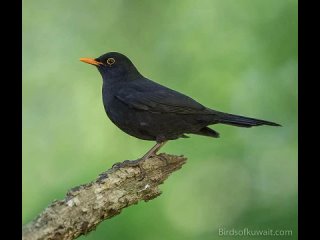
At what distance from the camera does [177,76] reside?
28.0 ft

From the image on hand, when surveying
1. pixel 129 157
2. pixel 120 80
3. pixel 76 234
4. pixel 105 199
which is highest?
pixel 120 80

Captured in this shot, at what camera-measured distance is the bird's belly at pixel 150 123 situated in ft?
22.0

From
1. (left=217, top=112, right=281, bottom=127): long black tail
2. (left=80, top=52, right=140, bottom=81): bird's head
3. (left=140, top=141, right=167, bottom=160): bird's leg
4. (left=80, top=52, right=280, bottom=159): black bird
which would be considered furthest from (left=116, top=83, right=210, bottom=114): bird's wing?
(left=80, top=52, right=140, bottom=81): bird's head

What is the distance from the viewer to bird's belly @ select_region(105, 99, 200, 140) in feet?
22.0

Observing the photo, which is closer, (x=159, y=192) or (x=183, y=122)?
(x=159, y=192)

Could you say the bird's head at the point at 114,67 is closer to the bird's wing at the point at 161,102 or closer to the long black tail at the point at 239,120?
the bird's wing at the point at 161,102

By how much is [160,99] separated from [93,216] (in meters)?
2.14

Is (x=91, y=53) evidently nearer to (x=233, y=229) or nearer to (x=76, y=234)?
(x=233, y=229)

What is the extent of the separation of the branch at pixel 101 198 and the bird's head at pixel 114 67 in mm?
1521

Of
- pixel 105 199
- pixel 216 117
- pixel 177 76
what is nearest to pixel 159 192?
pixel 105 199

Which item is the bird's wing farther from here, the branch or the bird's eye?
the bird's eye

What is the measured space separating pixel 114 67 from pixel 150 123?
1.29 meters

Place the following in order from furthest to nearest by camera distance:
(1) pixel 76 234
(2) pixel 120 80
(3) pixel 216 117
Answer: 1. (2) pixel 120 80
2. (3) pixel 216 117
3. (1) pixel 76 234

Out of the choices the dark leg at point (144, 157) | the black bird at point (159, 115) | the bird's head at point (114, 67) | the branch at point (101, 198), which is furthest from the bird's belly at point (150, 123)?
the bird's head at point (114, 67)
